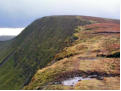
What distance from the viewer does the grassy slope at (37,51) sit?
337 feet

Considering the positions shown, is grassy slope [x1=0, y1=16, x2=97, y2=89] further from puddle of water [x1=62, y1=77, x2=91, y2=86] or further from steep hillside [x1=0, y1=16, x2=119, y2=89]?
puddle of water [x1=62, y1=77, x2=91, y2=86]

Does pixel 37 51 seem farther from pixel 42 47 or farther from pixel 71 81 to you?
pixel 71 81

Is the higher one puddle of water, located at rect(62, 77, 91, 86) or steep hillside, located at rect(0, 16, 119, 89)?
puddle of water, located at rect(62, 77, 91, 86)

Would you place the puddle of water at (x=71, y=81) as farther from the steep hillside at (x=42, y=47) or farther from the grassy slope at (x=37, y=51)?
the grassy slope at (x=37, y=51)

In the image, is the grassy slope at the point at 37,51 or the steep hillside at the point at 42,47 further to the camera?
the grassy slope at the point at 37,51

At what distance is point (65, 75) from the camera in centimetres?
3819

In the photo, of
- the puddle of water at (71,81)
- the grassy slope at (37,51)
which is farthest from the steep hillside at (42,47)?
the puddle of water at (71,81)

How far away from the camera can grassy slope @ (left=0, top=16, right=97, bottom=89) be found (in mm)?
102625

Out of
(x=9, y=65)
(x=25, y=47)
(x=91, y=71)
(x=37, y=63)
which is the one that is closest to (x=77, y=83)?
(x=91, y=71)

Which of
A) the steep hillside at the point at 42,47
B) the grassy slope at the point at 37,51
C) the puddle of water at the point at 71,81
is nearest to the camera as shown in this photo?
the puddle of water at the point at 71,81

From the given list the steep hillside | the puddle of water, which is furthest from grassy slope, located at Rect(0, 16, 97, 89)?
the puddle of water

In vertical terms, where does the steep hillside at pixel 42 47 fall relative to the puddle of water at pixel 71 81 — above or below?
below

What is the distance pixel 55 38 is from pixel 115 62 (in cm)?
8262

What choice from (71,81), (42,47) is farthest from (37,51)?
(71,81)
